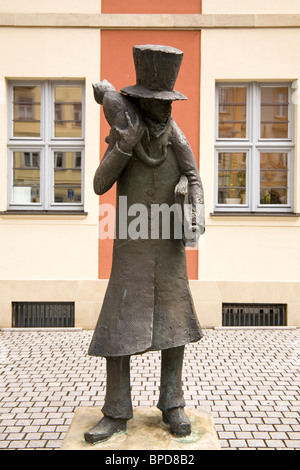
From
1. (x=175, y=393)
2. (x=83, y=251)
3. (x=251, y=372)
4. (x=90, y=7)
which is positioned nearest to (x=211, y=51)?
(x=90, y=7)

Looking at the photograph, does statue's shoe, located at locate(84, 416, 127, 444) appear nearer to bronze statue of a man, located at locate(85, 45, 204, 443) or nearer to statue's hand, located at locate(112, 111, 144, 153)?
bronze statue of a man, located at locate(85, 45, 204, 443)

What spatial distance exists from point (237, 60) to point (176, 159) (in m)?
5.68

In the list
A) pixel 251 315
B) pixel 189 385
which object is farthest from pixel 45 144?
pixel 189 385

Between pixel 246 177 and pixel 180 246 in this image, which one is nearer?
pixel 180 246

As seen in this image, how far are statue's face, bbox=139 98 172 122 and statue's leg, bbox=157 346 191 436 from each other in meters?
1.45

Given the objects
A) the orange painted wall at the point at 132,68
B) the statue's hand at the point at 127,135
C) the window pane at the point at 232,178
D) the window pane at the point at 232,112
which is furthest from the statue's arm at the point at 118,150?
the window pane at the point at 232,112

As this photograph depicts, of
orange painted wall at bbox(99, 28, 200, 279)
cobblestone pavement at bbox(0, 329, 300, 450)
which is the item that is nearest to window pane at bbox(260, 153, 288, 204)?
orange painted wall at bbox(99, 28, 200, 279)

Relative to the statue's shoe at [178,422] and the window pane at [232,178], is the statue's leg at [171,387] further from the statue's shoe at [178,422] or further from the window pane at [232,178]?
the window pane at [232,178]

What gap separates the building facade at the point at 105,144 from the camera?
328 inches

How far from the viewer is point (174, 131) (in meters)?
3.30

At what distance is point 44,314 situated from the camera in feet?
28.1

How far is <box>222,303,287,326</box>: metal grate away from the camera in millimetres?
8562

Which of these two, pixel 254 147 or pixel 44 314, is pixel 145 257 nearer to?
pixel 44 314
